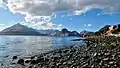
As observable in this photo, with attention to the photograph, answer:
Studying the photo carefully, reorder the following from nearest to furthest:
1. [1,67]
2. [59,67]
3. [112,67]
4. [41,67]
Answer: [112,67] < [59,67] < [41,67] < [1,67]

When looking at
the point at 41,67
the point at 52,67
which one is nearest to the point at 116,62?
the point at 52,67

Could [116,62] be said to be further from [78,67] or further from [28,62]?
[28,62]

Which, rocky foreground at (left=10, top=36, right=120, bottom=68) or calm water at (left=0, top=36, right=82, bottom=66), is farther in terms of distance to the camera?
calm water at (left=0, top=36, right=82, bottom=66)

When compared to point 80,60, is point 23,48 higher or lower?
→ lower

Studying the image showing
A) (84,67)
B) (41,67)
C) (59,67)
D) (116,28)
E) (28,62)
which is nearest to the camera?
(84,67)

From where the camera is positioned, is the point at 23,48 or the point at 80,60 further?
the point at 23,48

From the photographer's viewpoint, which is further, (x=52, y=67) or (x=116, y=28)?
(x=116, y=28)

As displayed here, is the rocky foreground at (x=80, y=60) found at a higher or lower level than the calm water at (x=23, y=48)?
higher

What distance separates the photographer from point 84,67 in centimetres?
2317

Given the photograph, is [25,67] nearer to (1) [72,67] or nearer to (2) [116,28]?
(1) [72,67]

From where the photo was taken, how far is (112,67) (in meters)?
21.7

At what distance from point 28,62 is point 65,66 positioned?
30.6 feet

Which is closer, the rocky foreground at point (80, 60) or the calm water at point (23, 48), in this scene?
the rocky foreground at point (80, 60)

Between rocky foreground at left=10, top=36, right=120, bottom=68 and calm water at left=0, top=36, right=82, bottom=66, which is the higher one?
rocky foreground at left=10, top=36, right=120, bottom=68
